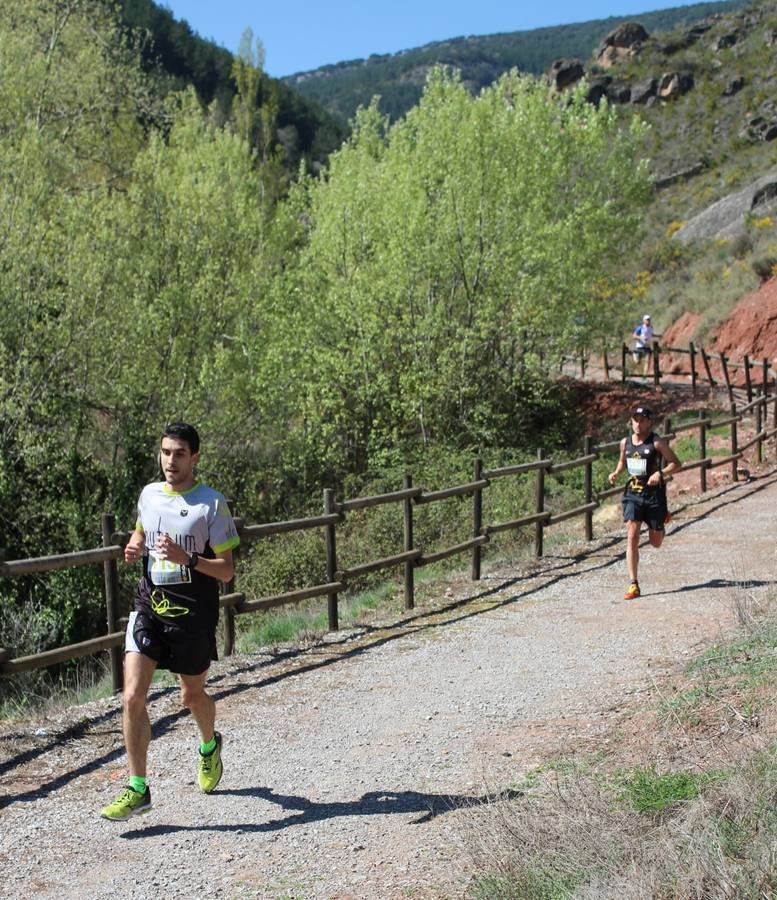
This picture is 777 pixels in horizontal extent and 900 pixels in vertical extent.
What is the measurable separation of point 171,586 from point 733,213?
4606cm

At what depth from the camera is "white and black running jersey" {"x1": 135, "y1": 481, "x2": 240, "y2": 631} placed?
505cm

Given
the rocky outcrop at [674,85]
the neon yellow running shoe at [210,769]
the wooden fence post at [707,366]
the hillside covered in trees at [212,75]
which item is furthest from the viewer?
the hillside covered in trees at [212,75]

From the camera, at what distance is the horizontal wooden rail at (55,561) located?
6461mm

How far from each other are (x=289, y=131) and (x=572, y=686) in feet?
323

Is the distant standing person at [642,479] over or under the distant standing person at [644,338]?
under

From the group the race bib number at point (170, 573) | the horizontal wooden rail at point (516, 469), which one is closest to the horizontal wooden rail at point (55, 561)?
the race bib number at point (170, 573)

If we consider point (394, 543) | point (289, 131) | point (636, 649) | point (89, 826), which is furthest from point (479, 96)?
point (289, 131)

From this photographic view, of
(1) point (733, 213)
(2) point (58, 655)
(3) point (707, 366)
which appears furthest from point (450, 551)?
(1) point (733, 213)

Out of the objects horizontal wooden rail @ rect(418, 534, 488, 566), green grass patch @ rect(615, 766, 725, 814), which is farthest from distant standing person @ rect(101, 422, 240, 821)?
horizontal wooden rail @ rect(418, 534, 488, 566)

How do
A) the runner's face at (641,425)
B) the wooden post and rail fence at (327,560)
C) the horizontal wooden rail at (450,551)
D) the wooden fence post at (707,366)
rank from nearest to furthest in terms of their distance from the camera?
the wooden post and rail fence at (327,560) < the runner's face at (641,425) < the horizontal wooden rail at (450,551) < the wooden fence post at (707,366)

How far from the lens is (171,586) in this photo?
5.09 m

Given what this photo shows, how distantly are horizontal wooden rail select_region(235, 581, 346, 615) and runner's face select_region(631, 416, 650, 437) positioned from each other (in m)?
3.11

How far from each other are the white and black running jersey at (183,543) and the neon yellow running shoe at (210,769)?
30.1 inches

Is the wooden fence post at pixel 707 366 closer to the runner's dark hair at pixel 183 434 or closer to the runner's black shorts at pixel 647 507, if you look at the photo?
the runner's black shorts at pixel 647 507
